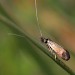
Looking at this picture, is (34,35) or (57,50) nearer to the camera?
(57,50)

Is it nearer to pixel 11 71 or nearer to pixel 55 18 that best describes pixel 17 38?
pixel 11 71

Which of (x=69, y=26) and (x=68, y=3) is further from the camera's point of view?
(x=68, y=3)

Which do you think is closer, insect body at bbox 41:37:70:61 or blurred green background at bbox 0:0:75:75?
insect body at bbox 41:37:70:61

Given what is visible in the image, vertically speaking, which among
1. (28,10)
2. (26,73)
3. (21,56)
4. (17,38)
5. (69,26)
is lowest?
(26,73)

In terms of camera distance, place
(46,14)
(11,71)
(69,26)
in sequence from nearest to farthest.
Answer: (11,71)
(69,26)
(46,14)

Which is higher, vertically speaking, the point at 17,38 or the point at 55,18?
the point at 55,18

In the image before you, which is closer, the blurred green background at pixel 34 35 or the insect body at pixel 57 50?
the insect body at pixel 57 50

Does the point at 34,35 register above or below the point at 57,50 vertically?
above

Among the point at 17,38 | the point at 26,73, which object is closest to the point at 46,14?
the point at 17,38
